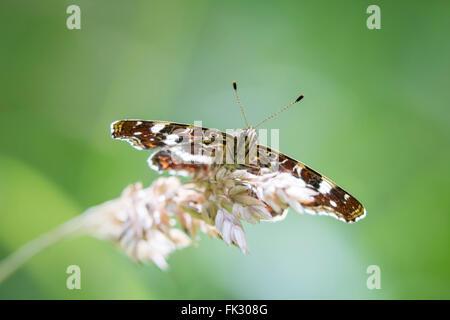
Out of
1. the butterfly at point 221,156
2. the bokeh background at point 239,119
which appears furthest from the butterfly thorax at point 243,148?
the bokeh background at point 239,119

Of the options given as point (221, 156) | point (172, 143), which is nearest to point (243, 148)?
point (221, 156)

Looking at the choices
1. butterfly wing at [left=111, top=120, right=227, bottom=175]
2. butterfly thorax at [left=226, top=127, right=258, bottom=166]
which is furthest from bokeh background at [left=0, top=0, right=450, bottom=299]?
butterfly thorax at [left=226, top=127, right=258, bottom=166]

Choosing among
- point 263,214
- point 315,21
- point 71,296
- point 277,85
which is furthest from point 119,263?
point 315,21

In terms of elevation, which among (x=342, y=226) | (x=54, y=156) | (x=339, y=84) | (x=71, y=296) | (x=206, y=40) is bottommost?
(x=71, y=296)

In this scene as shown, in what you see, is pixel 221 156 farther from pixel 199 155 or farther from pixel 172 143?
pixel 172 143

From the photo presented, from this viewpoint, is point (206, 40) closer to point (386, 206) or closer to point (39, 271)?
point (386, 206)

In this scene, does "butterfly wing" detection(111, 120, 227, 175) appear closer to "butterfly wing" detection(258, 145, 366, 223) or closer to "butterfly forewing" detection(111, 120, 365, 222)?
"butterfly forewing" detection(111, 120, 365, 222)

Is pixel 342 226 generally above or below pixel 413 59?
below
